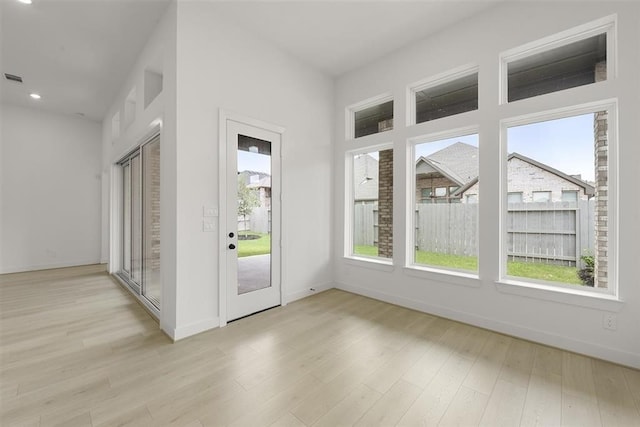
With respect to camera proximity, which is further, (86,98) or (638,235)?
(86,98)

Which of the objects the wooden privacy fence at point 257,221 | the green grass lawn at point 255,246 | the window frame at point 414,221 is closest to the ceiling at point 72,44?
the wooden privacy fence at point 257,221

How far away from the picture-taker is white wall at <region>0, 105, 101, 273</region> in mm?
5535

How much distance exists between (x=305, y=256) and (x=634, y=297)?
3.48 m

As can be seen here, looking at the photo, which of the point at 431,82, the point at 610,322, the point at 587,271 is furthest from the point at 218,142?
the point at 610,322

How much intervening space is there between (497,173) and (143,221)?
15.6 feet

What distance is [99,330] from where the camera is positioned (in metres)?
2.96

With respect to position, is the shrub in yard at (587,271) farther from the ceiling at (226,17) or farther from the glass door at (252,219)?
the glass door at (252,219)

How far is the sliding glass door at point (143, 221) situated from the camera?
347 cm

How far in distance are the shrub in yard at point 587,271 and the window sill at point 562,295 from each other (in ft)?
0.36

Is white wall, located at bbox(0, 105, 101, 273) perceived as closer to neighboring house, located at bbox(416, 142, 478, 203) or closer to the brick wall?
the brick wall

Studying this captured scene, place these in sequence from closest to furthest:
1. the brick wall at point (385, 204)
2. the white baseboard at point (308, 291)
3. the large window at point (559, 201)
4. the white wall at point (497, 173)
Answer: the white wall at point (497, 173) → the large window at point (559, 201) → the white baseboard at point (308, 291) → the brick wall at point (385, 204)

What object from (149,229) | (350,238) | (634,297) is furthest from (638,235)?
(149,229)

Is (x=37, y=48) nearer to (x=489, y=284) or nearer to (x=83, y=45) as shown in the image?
(x=83, y=45)

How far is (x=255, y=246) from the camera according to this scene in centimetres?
347
